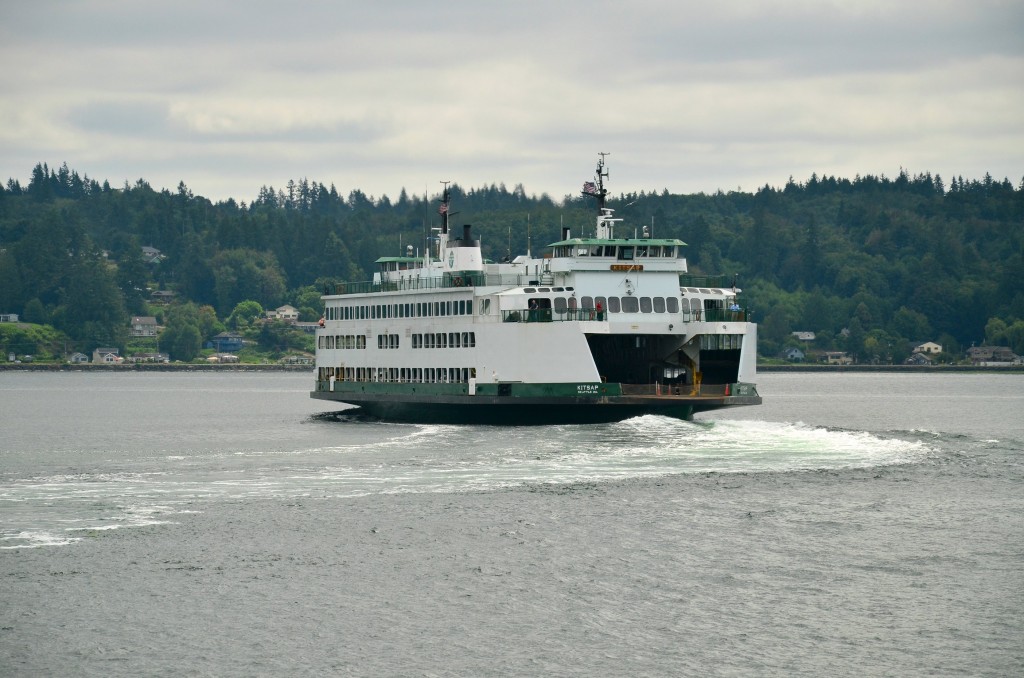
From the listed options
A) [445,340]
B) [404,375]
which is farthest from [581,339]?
[404,375]

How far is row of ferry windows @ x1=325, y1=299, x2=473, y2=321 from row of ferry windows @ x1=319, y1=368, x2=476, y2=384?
8.67 feet

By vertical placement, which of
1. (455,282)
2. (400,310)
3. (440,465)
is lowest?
(440,465)

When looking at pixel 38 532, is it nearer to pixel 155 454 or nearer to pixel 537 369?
pixel 155 454

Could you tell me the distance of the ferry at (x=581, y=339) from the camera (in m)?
60.4

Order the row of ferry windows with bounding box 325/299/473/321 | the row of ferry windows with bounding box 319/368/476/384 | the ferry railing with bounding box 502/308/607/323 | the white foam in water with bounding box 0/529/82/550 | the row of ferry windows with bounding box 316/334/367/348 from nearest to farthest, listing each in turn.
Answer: the white foam in water with bounding box 0/529/82/550
the ferry railing with bounding box 502/308/607/323
the row of ferry windows with bounding box 319/368/476/384
the row of ferry windows with bounding box 325/299/473/321
the row of ferry windows with bounding box 316/334/367/348

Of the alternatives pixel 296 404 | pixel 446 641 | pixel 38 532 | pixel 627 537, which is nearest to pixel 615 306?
pixel 627 537

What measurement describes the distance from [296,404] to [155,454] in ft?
168

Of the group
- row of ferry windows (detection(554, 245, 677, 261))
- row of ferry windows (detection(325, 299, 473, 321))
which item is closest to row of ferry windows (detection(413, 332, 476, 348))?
row of ferry windows (detection(325, 299, 473, 321))

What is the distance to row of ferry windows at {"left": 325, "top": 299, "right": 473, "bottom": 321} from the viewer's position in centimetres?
6594

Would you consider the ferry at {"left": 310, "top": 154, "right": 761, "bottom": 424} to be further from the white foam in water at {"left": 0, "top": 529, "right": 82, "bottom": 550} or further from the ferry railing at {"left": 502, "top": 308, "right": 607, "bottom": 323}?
the white foam in water at {"left": 0, "top": 529, "right": 82, "bottom": 550}

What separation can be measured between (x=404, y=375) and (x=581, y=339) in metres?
14.0

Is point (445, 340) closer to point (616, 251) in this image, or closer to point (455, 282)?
point (455, 282)

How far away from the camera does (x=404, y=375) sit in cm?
7106

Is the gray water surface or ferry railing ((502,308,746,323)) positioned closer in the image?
the gray water surface
